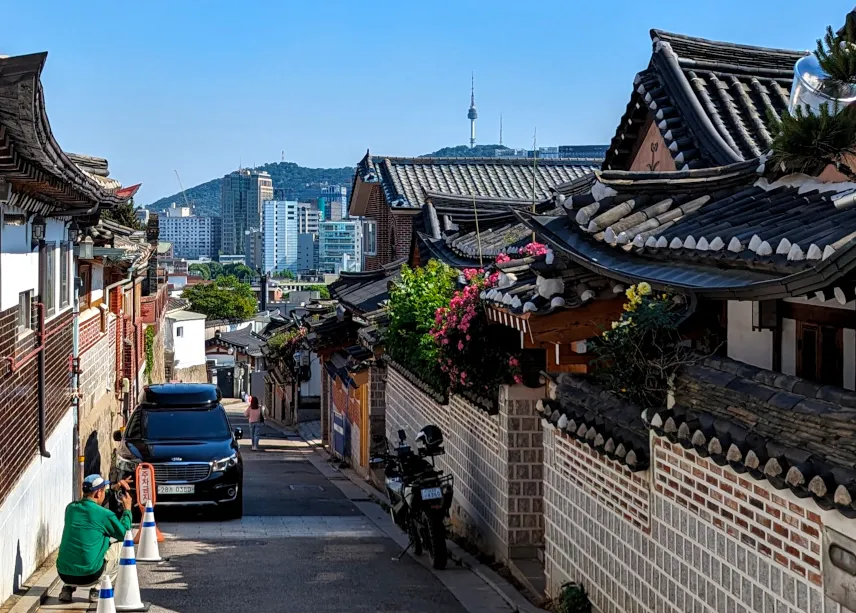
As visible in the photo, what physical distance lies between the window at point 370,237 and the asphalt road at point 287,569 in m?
18.6

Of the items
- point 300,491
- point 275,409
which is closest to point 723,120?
point 300,491

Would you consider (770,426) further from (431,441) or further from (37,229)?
(37,229)

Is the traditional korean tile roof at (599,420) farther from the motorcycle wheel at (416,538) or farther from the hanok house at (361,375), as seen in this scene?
the hanok house at (361,375)


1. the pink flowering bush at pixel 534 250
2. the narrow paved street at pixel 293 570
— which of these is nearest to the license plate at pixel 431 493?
the narrow paved street at pixel 293 570

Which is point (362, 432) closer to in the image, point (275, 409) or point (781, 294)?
point (781, 294)

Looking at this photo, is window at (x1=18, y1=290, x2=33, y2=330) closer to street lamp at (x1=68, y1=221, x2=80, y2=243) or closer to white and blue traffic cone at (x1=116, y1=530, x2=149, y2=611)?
white and blue traffic cone at (x1=116, y1=530, x2=149, y2=611)

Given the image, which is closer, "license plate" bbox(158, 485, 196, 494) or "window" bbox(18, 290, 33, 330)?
"window" bbox(18, 290, 33, 330)

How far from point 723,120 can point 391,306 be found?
5774mm

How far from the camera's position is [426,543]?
12.2 metres

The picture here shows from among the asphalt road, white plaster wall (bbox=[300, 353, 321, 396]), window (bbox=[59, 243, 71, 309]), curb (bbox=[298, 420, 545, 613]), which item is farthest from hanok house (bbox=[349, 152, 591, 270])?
curb (bbox=[298, 420, 545, 613])

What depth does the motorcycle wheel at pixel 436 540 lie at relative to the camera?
38.9 ft

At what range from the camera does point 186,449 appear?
16594mm

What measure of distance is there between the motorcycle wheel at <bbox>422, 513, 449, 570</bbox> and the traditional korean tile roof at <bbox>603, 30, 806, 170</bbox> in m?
4.63

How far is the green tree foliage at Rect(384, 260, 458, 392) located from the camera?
14773 millimetres
